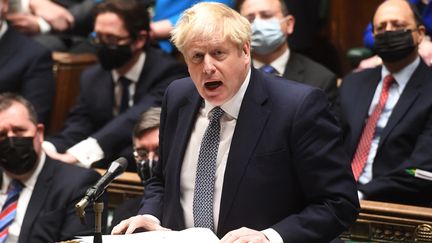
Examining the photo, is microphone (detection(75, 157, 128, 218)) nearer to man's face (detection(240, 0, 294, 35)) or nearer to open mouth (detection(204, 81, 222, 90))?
open mouth (detection(204, 81, 222, 90))

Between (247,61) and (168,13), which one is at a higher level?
(247,61)

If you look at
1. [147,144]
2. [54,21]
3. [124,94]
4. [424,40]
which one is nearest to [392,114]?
[424,40]

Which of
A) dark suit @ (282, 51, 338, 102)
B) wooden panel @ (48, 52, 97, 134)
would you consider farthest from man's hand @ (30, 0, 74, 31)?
dark suit @ (282, 51, 338, 102)

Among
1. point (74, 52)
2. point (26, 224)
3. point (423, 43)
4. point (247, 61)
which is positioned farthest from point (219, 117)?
point (74, 52)

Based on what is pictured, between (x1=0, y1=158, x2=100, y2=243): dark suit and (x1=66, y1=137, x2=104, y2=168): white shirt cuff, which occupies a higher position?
(x1=0, y1=158, x2=100, y2=243): dark suit

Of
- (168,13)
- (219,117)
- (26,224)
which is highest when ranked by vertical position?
(219,117)

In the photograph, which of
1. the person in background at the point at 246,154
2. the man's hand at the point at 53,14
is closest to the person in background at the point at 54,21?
the man's hand at the point at 53,14

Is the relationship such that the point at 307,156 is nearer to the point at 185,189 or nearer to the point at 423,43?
the point at 185,189

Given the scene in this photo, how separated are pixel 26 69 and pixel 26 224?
1.16 meters

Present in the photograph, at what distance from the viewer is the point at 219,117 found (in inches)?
80.5

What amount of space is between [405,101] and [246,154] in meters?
1.13

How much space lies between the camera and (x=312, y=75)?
3.25 metres

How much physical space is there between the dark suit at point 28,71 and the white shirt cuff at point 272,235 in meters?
2.00

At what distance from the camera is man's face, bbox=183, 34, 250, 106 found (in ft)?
6.23
